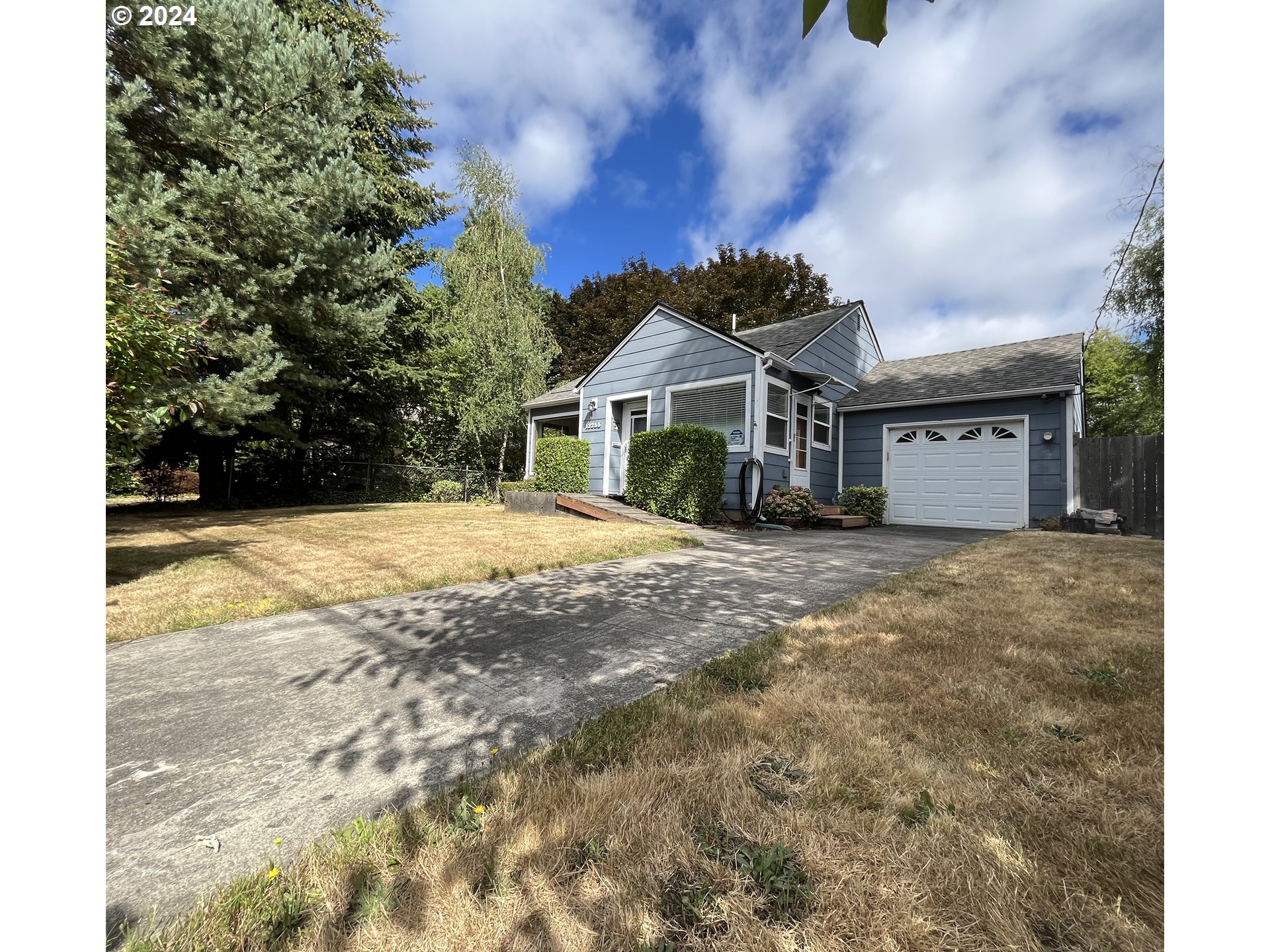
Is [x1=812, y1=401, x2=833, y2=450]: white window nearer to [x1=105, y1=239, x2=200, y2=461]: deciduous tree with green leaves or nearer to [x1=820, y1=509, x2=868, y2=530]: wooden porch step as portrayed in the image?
[x1=820, y1=509, x2=868, y2=530]: wooden porch step

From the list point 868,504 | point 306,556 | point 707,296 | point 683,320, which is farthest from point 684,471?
point 707,296

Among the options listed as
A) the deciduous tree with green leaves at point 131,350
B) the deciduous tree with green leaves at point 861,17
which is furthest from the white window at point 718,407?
the deciduous tree with green leaves at point 861,17

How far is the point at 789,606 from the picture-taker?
3.53 m

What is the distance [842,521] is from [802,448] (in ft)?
6.29

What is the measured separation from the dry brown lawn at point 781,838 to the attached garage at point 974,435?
9618 mm

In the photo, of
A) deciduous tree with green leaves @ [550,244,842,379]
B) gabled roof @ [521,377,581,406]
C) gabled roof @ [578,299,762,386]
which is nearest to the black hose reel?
gabled roof @ [578,299,762,386]

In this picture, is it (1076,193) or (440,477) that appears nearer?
(1076,193)

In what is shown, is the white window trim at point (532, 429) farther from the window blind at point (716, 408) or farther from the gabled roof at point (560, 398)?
the window blind at point (716, 408)

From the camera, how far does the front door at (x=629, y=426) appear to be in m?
11.9
